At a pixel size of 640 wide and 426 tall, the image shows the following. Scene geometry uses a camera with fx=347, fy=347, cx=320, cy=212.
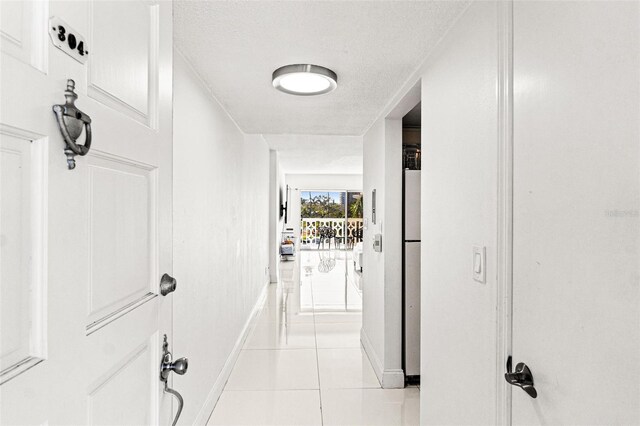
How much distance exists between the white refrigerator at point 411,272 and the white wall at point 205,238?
1.47 m

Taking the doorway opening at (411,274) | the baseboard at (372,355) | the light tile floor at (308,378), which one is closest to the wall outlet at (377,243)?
the doorway opening at (411,274)

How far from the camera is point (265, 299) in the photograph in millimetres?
5230

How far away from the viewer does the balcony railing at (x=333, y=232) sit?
11.7m

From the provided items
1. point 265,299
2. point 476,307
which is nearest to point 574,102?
point 476,307

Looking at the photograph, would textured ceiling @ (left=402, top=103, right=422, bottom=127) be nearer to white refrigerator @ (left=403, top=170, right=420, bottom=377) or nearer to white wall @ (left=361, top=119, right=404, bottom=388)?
white wall @ (left=361, top=119, right=404, bottom=388)

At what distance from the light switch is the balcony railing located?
10.2m

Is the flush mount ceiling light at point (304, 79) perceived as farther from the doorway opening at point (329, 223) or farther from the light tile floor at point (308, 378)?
the doorway opening at point (329, 223)

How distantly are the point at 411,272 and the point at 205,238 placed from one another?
1648mm

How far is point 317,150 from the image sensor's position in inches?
240

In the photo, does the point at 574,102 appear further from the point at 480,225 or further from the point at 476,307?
the point at 476,307

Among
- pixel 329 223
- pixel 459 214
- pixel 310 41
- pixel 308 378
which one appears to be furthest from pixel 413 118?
pixel 329 223

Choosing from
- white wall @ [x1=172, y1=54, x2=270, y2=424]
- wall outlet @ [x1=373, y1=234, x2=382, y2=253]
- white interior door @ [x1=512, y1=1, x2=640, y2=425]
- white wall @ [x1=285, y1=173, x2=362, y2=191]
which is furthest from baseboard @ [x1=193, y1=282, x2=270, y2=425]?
white wall @ [x1=285, y1=173, x2=362, y2=191]

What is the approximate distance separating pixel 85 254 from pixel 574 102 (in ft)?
3.69

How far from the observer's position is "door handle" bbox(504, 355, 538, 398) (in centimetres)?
97
